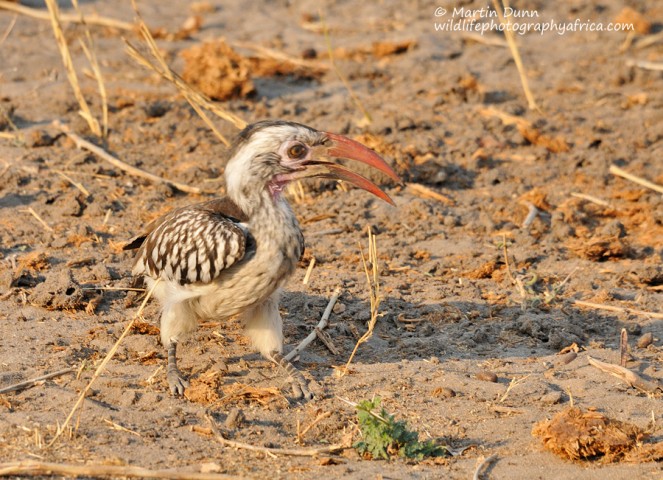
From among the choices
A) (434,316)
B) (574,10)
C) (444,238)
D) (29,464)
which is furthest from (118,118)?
(574,10)

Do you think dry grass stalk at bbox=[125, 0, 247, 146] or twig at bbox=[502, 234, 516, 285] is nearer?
twig at bbox=[502, 234, 516, 285]

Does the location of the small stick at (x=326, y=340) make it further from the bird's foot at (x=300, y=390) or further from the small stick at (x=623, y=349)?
the small stick at (x=623, y=349)

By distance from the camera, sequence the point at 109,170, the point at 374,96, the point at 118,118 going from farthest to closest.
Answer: the point at 374,96, the point at 118,118, the point at 109,170

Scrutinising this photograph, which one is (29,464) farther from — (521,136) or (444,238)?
(521,136)

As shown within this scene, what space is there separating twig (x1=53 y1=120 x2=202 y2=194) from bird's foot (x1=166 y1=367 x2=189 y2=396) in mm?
2843

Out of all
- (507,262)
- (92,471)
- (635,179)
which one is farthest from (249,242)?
(635,179)

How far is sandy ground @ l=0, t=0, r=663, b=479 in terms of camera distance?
16.6 feet

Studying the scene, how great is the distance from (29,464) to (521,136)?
631 cm

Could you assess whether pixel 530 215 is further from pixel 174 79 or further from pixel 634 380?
pixel 174 79

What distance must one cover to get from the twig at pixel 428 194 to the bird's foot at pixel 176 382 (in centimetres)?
342

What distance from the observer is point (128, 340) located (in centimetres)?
604

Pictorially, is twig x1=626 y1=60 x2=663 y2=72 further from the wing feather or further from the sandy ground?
the wing feather

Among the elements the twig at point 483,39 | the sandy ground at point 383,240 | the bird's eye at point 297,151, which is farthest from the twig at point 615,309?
the twig at point 483,39

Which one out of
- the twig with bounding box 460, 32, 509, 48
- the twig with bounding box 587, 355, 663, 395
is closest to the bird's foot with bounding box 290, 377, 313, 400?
the twig with bounding box 587, 355, 663, 395
